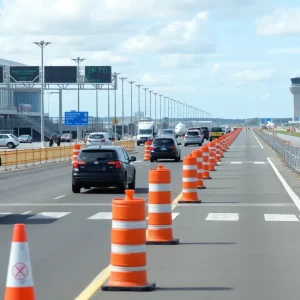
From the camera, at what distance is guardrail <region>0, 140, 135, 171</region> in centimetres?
4697

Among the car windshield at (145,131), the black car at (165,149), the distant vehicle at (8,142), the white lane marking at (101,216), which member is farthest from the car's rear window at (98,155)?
the car windshield at (145,131)

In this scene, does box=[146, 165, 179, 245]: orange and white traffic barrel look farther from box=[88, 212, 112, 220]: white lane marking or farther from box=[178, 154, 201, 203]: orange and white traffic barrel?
box=[178, 154, 201, 203]: orange and white traffic barrel

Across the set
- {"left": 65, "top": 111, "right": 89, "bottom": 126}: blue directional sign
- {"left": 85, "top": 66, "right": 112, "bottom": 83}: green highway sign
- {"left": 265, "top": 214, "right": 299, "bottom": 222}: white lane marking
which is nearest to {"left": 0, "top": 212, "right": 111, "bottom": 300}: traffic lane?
{"left": 265, "top": 214, "right": 299, "bottom": 222}: white lane marking

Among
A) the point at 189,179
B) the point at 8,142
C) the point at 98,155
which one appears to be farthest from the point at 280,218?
the point at 8,142

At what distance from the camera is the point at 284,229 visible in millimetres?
17656

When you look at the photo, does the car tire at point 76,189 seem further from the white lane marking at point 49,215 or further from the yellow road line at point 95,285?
the yellow road line at point 95,285

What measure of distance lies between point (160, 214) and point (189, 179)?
8.35 meters

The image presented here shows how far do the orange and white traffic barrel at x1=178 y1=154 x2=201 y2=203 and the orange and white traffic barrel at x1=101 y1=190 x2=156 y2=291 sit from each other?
1261 centimetres

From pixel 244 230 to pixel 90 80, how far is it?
80.2 metres

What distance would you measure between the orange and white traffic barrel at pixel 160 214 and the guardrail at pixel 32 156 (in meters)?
30.9

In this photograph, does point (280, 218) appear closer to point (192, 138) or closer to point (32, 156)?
point (32, 156)

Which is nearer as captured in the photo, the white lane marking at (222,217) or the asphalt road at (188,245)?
the asphalt road at (188,245)

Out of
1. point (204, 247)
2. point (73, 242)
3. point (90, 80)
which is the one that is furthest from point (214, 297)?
point (90, 80)

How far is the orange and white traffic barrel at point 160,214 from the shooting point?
15086mm
